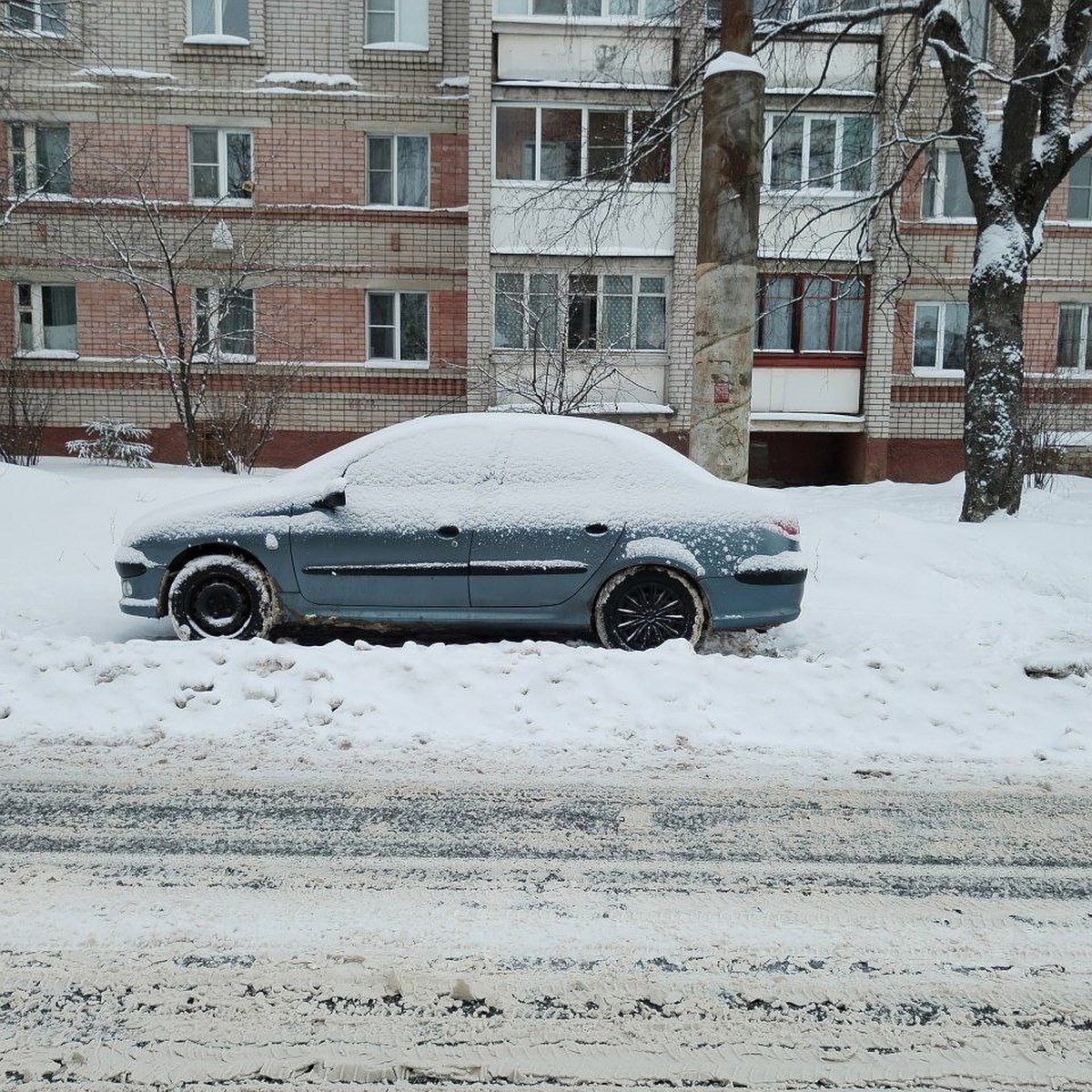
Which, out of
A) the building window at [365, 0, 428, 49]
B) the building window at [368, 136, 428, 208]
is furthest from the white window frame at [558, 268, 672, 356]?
the building window at [365, 0, 428, 49]

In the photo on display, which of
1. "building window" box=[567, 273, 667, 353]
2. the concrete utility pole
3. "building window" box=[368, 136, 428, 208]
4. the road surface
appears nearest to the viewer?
the road surface

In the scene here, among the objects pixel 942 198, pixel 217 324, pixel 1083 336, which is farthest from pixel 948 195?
pixel 217 324

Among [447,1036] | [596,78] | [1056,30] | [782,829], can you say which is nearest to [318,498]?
[782,829]

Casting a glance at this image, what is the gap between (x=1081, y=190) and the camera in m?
20.6

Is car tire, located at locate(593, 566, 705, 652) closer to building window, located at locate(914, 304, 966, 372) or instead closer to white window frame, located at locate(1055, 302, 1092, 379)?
building window, located at locate(914, 304, 966, 372)

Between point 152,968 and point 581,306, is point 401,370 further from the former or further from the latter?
point 152,968

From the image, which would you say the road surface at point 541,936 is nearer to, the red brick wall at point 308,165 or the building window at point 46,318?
the red brick wall at point 308,165

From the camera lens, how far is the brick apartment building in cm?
1883

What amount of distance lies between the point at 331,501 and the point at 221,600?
40.3 inches

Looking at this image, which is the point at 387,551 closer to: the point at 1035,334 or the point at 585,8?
the point at 585,8

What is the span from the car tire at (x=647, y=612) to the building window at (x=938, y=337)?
1709 centimetres

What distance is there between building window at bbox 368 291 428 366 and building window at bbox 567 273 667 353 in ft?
12.4

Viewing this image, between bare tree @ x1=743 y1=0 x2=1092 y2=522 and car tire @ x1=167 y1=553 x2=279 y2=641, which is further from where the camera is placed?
bare tree @ x1=743 y1=0 x2=1092 y2=522

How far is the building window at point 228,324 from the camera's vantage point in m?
19.5
